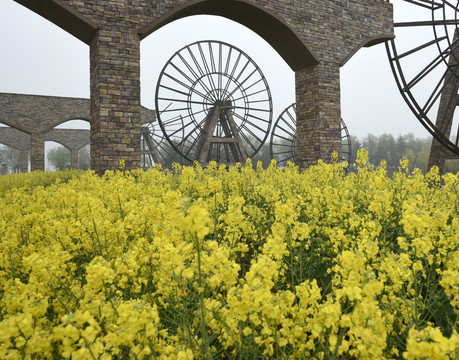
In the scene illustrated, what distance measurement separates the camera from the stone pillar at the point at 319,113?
32.6 feet

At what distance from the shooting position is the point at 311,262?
2746 millimetres

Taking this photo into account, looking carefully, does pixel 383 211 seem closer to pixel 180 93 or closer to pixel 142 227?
pixel 142 227

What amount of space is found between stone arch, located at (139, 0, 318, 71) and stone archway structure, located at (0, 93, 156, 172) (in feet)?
53.9

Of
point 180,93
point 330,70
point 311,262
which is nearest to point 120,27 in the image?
point 180,93

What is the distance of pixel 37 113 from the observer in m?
21.2

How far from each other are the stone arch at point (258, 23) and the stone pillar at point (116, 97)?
616 millimetres

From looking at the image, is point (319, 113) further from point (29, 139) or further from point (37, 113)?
point (29, 139)

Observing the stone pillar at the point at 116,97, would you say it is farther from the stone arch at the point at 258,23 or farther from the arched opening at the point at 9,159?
the arched opening at the point at 9,159

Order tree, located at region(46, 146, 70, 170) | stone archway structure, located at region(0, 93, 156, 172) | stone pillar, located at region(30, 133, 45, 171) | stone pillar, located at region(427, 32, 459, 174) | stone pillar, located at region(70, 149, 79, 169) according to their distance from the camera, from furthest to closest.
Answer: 1. tree, located at region(46, 146, 70, 170)
2. stone pillar, located at region(70, 149, 79, 169)
3. stone pillar, located at region(30, 133, 45, 171)
4. stone archway structure, located at region(0, 93, 156, 172)
5. stone pillar, located at region(427, 32, 459, 174)

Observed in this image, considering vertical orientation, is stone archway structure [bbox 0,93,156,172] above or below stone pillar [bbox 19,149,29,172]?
above

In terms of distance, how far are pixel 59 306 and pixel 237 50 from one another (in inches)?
509

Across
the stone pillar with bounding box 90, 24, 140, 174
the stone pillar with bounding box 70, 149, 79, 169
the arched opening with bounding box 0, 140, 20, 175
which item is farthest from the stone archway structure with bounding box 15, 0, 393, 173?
the arched opening with bounding box 0, 140, 20, 175

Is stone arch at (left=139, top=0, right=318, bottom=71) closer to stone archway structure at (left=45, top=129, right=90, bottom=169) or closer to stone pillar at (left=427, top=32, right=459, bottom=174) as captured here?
stone pillar at (left=427, top=32, right=459, bottom=174)

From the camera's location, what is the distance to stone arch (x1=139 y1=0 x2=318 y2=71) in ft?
26.3
